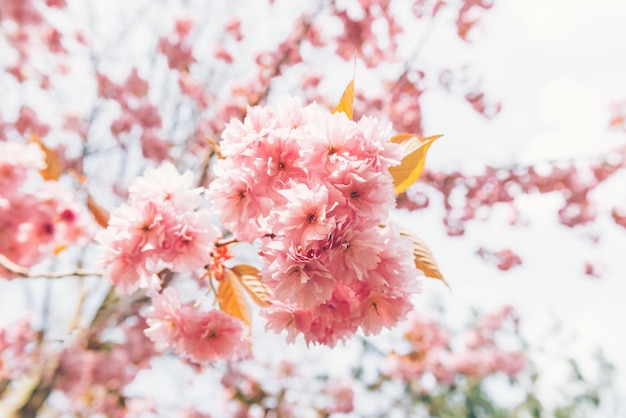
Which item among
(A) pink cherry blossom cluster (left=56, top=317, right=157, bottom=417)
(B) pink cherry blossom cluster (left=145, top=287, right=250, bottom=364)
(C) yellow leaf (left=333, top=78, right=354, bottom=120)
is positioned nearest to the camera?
(C) yellow leaf (left=333, top=78, right=354, bottom=120)

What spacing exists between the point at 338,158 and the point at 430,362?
6758 mm

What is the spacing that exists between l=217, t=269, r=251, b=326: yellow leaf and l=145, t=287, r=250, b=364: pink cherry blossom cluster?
71 mm

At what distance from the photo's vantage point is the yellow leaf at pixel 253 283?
1.11 meters

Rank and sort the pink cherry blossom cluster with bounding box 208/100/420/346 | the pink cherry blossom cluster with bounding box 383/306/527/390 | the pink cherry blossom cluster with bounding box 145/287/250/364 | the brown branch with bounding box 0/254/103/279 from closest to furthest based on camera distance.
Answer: the pink cherry blossom cluster with bounding box 208/100/420/346 → the pink cherry blossom cluster with bounding box 145/287/250/364 → the brown branch with bounding box 0/254/103/279 → the pink cherry blossom cluster with bounding box 383/306/527/390

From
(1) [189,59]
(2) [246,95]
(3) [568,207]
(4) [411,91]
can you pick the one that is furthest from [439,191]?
(1) [189,59]

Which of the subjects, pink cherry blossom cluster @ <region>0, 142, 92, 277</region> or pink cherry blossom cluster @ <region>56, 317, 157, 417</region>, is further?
pink cherry blossom cluster @ <region>56, 317, 157, 417</region>

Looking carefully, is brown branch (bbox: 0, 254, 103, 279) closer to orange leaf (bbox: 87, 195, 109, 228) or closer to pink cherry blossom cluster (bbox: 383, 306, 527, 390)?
orange leaf (bbox: 87, 195, 109, 228)

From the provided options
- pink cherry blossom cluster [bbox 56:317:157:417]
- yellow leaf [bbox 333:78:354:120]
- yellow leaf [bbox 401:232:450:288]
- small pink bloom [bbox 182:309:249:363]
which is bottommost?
pink cherry blossom cluster [bbox 56:317:157:417]

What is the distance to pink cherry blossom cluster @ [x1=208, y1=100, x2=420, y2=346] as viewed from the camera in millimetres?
784

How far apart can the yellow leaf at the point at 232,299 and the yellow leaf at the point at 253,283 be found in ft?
0.09

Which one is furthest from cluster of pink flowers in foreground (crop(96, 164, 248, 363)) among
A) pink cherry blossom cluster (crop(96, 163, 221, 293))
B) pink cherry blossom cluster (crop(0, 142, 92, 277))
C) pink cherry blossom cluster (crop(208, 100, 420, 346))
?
pink cherry blossom cluster (crop(0, 142, 92, 277))

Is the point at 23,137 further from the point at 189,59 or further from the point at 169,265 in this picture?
the point at 169,265

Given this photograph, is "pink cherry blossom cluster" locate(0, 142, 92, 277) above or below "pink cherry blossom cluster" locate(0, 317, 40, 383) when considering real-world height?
above

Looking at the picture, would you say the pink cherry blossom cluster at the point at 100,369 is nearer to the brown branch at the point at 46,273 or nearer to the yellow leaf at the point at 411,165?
the brown branch at the point at 46,273
